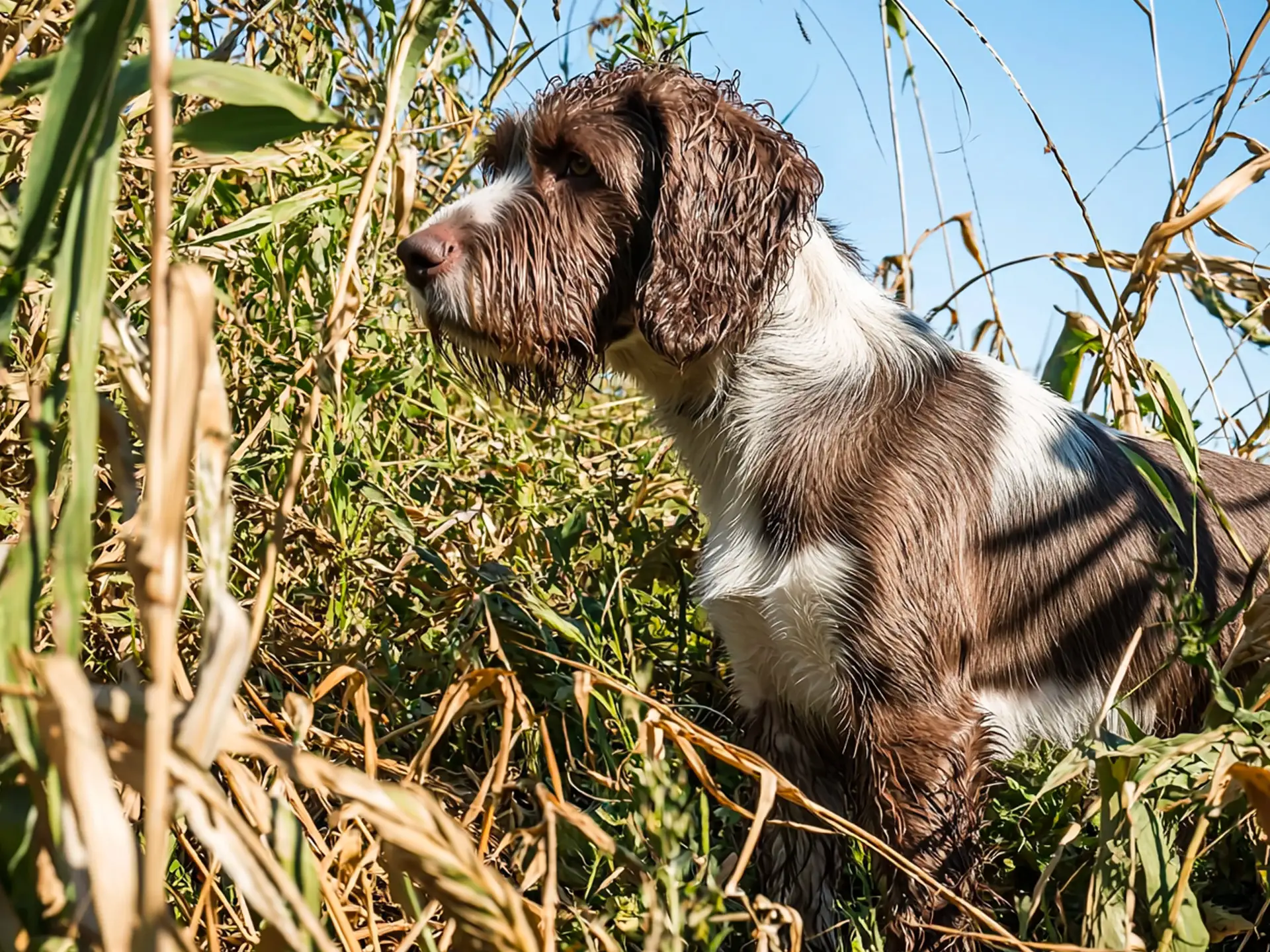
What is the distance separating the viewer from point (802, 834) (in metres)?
2.91

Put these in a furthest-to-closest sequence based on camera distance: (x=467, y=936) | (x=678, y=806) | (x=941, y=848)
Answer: (x=941, y=848) → (x=678, y=806) → (x=467, y=936)

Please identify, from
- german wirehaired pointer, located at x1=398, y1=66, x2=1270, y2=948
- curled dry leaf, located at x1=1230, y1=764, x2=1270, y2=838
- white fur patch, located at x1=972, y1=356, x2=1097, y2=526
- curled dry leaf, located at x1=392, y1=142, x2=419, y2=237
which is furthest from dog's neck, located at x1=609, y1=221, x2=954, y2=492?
curled dry leaf, located at x1=1230, y1=764, x2=1270, y2=838

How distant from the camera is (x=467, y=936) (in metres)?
1.17

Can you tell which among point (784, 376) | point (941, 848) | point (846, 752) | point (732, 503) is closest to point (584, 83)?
point (784, 376)

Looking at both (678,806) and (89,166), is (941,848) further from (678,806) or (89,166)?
(89,166)

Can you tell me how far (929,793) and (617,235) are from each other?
136 centimetres

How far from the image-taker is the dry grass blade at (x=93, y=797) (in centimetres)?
84

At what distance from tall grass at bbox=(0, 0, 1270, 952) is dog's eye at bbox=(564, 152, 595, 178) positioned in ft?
1.32

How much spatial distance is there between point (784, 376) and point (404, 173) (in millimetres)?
1165

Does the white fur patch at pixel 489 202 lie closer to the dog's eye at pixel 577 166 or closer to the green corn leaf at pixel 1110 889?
the dog's eye at pixel 577 166

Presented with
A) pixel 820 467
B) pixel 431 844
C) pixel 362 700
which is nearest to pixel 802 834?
pixel 820 467

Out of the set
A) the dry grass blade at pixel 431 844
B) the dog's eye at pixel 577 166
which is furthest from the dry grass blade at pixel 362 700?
the dog's eye at pixel 577 166

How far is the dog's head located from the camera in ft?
8.30

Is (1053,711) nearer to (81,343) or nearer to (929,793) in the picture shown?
(929,793)
